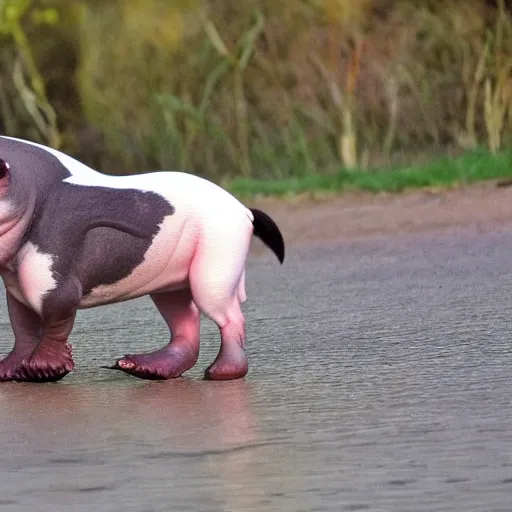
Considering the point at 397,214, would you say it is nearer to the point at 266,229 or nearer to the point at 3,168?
the point at 266,229

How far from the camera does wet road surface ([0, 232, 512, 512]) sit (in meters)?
4.62

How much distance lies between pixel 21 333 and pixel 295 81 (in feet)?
49.1

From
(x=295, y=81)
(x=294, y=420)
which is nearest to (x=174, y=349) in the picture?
(x=294, y=420)

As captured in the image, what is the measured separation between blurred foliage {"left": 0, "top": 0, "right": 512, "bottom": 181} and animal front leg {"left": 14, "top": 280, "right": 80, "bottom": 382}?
13.6 m

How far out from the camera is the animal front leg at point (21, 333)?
22.3ft

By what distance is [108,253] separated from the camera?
661 cm

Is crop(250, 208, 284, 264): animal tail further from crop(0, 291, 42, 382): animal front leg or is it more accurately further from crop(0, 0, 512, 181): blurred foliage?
crop(0, 0, 512, 181): blurred foliage

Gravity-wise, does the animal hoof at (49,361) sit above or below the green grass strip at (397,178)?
above

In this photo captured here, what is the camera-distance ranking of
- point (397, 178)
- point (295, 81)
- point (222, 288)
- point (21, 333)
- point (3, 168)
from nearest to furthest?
1. point (3, 168)
2. point (222, 288)
3. point (21, 333)
4. point (397, 178)
5. point (295, 81)

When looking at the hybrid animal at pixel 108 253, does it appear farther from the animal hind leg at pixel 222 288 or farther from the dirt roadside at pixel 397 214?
the dirt roadside at pixel 397 214

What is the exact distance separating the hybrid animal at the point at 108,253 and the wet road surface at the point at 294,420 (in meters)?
0.16

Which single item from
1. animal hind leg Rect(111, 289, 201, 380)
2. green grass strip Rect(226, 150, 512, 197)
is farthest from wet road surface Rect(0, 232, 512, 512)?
green grass strip Rect(226, 150, 512, 197)

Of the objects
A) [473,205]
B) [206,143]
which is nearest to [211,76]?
[206,143]

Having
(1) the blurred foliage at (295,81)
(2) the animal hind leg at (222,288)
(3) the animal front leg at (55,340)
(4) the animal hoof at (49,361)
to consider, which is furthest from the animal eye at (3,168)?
(1) the blurred foliage at (295,81)
